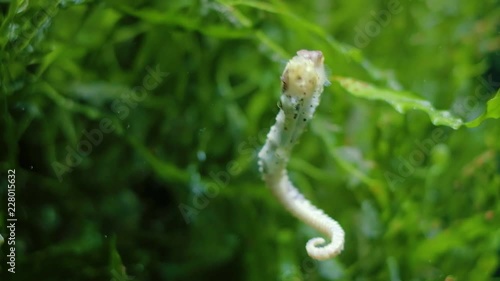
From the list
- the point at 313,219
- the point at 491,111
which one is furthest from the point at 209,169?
the point at 491,111

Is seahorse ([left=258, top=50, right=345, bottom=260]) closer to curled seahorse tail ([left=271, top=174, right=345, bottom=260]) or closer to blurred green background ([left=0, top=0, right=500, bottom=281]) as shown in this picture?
curled seahorse tail ([left=271, top=174, right=345, bottom=260])

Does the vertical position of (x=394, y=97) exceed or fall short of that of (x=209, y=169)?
it falls short

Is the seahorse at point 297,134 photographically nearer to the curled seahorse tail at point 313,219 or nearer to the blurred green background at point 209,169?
the curled seahorse tail at point 313,219

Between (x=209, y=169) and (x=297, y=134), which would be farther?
(x=209, y=169)

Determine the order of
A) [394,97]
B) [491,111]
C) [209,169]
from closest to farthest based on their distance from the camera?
1. [491,111]
2. [394,97]
3. [209,169]

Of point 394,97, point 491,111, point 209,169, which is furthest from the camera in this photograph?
point 209,169

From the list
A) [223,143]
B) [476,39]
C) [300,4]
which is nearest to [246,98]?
[223,143]

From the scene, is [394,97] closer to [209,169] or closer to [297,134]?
[297,134]
